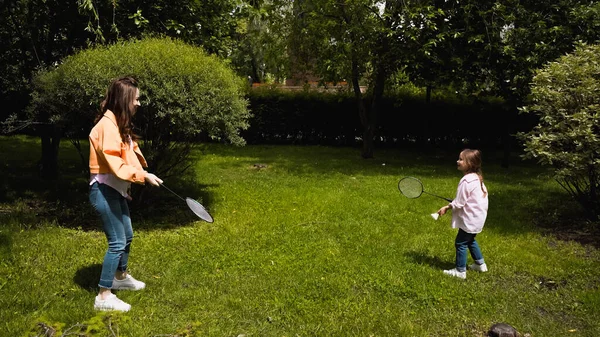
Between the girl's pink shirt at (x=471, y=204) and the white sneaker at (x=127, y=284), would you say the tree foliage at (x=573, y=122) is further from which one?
the white sneaker at (x=127, y=284)

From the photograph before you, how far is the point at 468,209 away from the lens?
5.32m

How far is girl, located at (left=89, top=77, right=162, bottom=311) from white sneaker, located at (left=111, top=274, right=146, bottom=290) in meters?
0.29

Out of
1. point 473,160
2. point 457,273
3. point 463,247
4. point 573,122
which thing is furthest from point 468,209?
point 573,122

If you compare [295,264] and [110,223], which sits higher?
[110,223]

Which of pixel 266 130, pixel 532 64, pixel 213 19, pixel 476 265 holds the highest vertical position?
pixel 213 19

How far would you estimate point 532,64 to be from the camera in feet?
38.3

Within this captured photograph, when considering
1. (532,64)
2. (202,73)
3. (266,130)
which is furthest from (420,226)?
(266,130)

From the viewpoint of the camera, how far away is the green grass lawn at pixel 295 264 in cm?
427

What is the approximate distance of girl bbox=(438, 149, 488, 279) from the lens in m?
5.30

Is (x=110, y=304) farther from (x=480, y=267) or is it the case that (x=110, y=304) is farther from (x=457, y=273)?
(x=480, y=267)

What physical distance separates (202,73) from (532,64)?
343 inches

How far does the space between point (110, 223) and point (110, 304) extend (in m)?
0.74

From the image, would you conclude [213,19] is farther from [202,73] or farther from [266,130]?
[266,130]

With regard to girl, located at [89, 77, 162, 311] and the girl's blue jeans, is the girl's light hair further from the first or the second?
girl, located at [89, 77, 162, 311]
